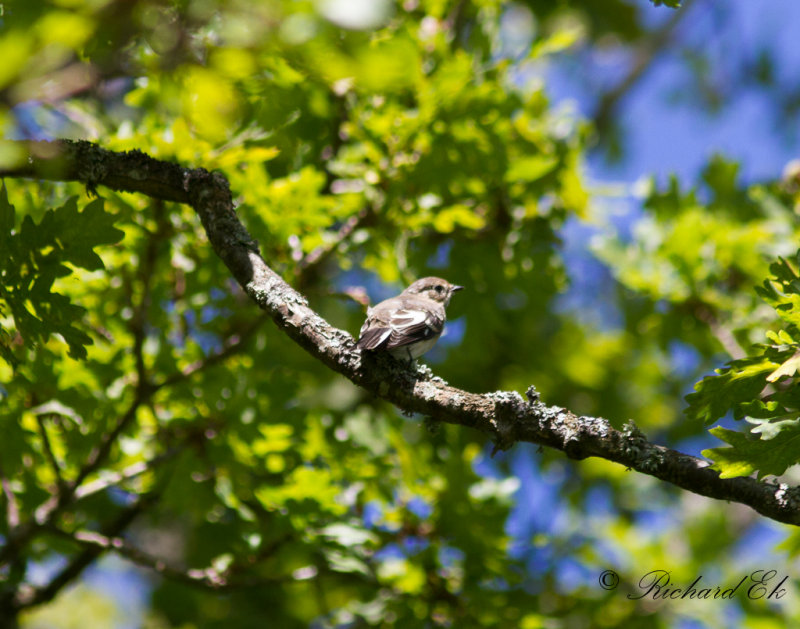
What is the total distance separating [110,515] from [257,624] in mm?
1286

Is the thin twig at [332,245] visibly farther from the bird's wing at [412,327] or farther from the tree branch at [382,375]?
the tree branch at [382,375]

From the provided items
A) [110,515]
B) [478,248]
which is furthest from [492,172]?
[110,515]

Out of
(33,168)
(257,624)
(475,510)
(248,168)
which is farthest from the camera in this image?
(257,624)

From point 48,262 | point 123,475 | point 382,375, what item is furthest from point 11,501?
point 382,375

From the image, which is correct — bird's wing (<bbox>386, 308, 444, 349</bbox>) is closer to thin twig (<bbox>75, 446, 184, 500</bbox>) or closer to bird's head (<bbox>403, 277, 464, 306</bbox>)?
bird's head (<bbox>403, 277, 464, 306</bbox>)

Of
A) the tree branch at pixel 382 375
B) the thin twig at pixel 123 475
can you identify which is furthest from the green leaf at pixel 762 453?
the thin twig at pixel 123 475

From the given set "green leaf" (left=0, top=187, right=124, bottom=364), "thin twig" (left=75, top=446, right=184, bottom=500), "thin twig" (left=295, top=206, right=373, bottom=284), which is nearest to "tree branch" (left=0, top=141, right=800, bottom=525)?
"green leaf" (left=0, top=187, right=124, bottom=364)

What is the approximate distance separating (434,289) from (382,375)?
213 cm

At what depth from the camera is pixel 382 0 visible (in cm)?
140

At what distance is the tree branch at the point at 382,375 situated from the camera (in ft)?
8.05

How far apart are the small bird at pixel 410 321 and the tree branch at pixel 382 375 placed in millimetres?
169

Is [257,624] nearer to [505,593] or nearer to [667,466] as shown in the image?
[505,593]

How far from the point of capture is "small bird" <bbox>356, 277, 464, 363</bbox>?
318 cm

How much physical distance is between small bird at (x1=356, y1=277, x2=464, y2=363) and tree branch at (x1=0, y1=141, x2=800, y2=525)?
169mm
